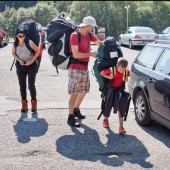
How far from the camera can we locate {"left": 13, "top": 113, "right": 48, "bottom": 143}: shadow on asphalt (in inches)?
236

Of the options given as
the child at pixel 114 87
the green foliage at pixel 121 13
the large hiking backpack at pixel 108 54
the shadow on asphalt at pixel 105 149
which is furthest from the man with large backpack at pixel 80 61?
→ the green foliage at pixel 121 13

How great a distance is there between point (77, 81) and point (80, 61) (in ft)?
1.10

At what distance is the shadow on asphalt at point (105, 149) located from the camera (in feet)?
16.5

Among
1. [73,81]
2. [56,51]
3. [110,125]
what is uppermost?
[56,51]

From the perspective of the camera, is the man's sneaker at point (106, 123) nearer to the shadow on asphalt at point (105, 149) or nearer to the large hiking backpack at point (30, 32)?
the shadow on asphalt at point (105, 149)

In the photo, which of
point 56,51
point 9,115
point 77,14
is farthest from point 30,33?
point 77,14

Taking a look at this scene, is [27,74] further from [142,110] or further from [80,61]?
[142,110]

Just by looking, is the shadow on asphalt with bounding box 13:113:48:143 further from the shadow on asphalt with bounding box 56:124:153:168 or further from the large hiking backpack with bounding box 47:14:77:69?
the large hiking backpack with bounding box 47:14:77:69

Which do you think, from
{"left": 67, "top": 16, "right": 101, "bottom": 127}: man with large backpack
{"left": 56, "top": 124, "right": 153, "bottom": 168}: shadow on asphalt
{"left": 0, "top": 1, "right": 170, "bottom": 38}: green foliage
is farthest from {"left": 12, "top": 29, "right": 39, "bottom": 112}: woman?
{"left": 0, "top": 1, "right": 170, "bottom": 38}: green foliage

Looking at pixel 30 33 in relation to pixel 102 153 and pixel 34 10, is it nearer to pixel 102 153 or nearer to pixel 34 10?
pixel 102 153

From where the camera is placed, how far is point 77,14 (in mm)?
46062

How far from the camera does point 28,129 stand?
645cm

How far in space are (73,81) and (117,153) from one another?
1665mm

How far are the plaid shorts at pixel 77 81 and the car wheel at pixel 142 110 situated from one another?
3.01ft
